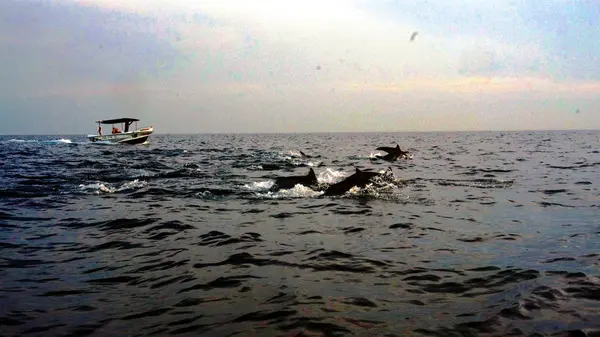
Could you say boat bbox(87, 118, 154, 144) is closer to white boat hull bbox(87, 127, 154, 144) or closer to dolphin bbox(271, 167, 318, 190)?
white boat hull bbox(87, 127, 154, 144)

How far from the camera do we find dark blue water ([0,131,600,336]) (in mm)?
5602

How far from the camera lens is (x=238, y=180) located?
2247cm

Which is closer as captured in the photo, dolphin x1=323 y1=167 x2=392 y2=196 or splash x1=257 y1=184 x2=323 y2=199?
splash x1=257 y1=184 x2=323 y2=199

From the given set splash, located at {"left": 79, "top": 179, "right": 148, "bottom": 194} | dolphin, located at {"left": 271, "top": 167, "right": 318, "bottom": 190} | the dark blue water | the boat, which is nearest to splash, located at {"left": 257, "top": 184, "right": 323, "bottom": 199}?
dolphin, located at {"left": 271, "top": 167, "right": 318, "bottom": 190}

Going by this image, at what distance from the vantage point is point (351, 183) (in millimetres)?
19016

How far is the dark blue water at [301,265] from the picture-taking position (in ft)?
18.4

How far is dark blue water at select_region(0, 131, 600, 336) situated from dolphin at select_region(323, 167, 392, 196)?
1.57m

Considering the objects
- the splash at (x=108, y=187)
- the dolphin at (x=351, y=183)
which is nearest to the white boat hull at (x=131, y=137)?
the splash at (x=108, y=187)

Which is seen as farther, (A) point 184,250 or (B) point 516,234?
(B) point 516,234

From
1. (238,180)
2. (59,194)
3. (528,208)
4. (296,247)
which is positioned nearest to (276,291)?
(296,247)

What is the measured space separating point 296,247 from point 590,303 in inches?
204

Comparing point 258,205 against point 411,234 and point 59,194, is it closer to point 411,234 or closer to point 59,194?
point 411,234

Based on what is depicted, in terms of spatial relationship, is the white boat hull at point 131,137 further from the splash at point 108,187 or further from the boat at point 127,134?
the splash at point 108,187

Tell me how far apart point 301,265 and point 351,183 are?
11.0 meters
